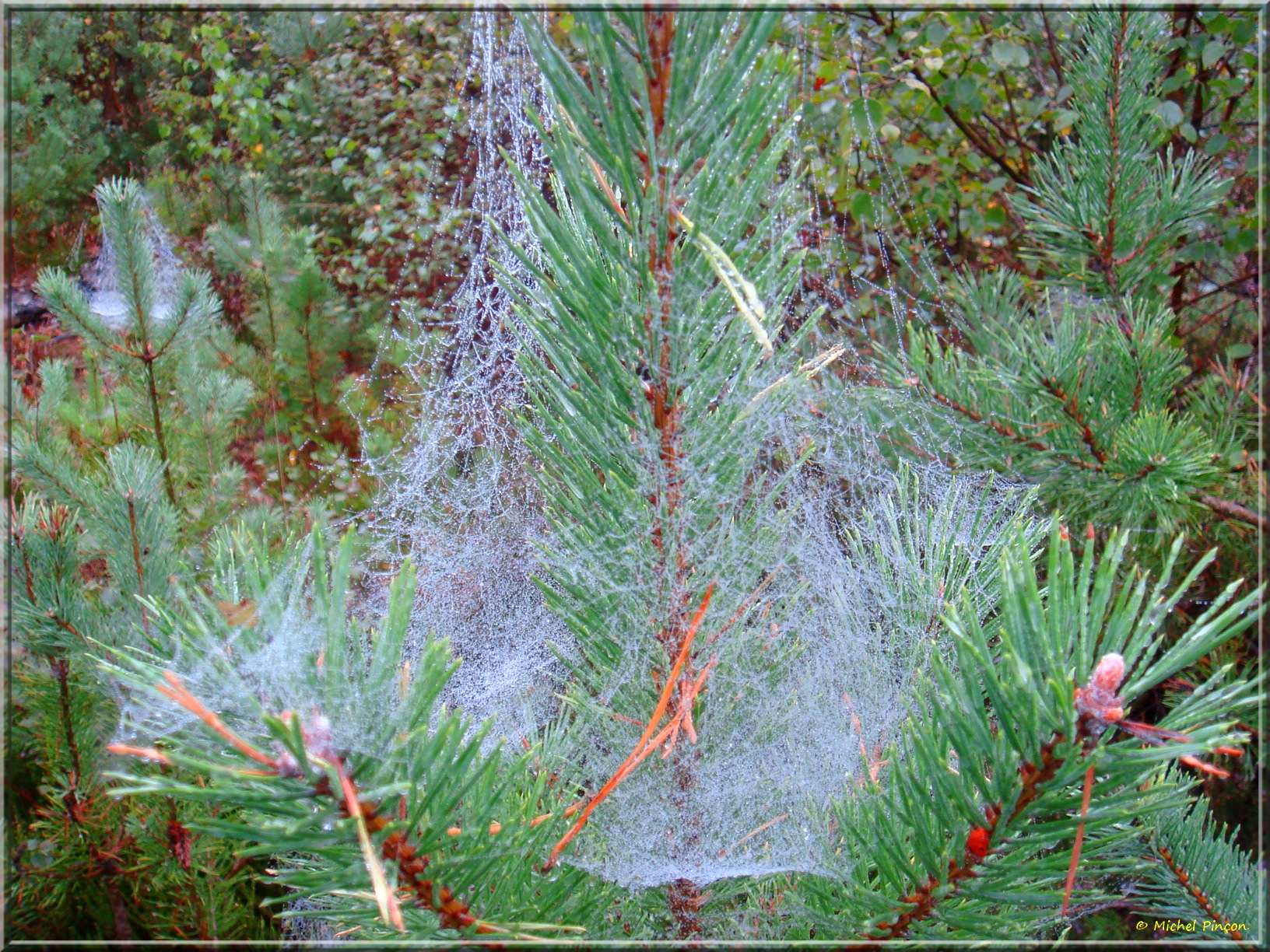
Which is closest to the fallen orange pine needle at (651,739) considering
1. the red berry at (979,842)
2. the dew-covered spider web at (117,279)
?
the red berry at (979,842)

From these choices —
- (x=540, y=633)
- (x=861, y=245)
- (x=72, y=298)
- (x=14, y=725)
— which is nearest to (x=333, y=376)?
(x=72, y=298)

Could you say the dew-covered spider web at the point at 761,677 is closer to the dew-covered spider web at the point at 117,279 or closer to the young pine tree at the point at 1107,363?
the young pine tree at the point at 1107,363

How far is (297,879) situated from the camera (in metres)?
0.31

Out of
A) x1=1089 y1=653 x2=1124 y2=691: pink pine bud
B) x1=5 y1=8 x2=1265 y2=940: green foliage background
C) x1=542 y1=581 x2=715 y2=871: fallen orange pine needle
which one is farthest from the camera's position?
x1=5 y1=8 x2=1265 y2=940: green foliage background

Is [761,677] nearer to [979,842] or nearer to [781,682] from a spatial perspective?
[781,682]

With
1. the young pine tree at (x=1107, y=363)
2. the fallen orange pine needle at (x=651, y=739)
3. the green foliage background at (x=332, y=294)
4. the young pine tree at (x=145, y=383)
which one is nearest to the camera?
the fallen orange pine needle at (x=651, y=739)

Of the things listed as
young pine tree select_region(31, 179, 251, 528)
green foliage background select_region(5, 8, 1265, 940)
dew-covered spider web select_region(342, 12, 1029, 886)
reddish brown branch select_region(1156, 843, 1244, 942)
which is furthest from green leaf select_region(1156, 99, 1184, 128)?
young pine tree select_region(31, 179, 251, 528)

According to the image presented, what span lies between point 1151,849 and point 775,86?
23.3 inches

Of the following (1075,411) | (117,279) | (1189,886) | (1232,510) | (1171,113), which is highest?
(1171,113)

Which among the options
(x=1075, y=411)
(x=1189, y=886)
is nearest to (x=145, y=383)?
(x=1075, y=411)

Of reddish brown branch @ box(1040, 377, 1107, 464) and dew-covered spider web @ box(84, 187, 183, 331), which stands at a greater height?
dew-covered spider web @ box(84, 187, 183, 331)

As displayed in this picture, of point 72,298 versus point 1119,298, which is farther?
point 72,298

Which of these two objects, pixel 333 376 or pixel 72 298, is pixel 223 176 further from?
pixel 72 298

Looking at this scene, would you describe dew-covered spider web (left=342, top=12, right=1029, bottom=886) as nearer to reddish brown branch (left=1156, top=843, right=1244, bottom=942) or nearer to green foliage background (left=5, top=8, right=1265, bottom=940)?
green foliage background (left=5, top=8, right=1265, bottom=940)
